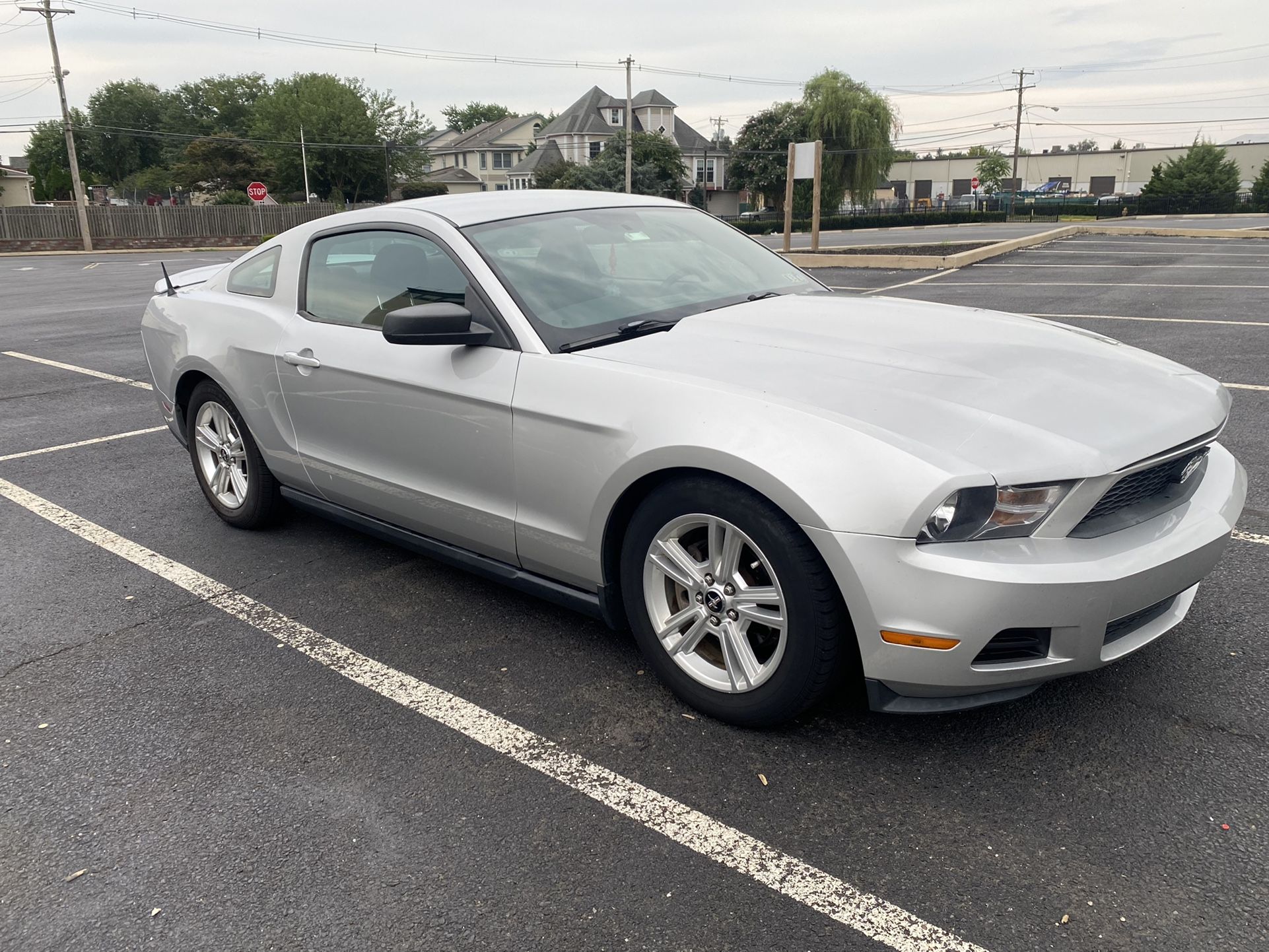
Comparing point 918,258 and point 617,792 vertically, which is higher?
point 918,258

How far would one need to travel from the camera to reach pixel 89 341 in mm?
11562

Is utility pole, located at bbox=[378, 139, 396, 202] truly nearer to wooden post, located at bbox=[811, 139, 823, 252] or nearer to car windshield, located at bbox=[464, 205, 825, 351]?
wooden post, located at bbox=[811, 139, 823, 252]

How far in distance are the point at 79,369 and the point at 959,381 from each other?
31.2ft

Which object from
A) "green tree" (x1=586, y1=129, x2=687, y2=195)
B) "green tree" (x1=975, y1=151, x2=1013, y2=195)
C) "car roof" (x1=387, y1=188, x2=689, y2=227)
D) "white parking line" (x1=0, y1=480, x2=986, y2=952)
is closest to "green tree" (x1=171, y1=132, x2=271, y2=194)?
"green tree" (x1=586, y1=129, x2=687, y2=195)

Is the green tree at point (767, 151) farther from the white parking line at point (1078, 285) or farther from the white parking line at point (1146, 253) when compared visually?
the white parking line at point (1078, 285)

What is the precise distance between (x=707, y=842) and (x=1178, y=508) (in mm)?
1705

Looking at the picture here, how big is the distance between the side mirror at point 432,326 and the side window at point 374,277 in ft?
1.00

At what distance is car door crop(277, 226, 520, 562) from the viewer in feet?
10.8

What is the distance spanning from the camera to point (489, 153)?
9725cm

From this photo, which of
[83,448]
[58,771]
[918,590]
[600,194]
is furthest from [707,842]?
[83,448]

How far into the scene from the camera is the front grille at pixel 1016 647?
2428 millimetres

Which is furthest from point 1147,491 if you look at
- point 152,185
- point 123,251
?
point 152,185

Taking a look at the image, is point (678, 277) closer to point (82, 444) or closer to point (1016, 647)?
point (1016, 647)

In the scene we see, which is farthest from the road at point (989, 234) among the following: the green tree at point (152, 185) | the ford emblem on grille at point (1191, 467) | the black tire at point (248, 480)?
the green tree at point (152, 185)
